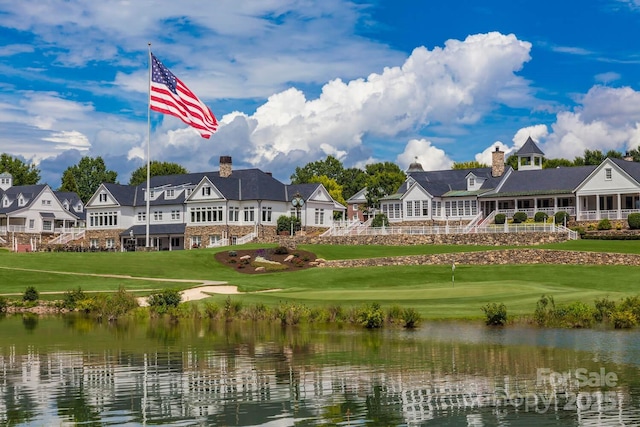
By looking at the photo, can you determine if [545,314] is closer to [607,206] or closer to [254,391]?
[254,391]

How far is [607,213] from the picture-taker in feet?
262

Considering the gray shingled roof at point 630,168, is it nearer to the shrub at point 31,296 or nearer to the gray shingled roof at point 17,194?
the shrub at point 31,296

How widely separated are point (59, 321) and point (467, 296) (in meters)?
20.7

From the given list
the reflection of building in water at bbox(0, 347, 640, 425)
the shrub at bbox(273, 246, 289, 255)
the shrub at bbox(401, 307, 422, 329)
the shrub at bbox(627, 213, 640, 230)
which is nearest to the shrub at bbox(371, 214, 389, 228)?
the shrub at bbox(273, 246, 289, 255)

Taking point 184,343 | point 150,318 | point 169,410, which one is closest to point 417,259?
point 150,318

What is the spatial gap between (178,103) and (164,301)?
20.9 metres

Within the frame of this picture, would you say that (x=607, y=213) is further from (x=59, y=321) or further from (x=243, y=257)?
(x=59, y=321)

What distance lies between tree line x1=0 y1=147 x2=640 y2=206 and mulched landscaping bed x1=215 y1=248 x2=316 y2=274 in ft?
178

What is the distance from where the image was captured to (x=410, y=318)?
37.5 metres

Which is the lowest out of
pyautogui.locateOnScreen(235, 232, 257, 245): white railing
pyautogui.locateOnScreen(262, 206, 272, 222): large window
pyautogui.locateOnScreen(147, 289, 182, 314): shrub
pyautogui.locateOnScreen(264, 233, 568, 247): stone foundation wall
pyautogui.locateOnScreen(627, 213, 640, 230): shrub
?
pyautogui.locateOnScreen(147, 289, 182, 314): shrub

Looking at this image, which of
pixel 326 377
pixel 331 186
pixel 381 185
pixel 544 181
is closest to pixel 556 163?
pixel 381 185

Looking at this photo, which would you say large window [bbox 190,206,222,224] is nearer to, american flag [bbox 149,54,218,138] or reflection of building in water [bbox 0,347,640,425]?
american flag [bbox 149,54,218,138]

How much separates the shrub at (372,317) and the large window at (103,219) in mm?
72670

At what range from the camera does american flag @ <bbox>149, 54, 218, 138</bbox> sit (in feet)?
200
